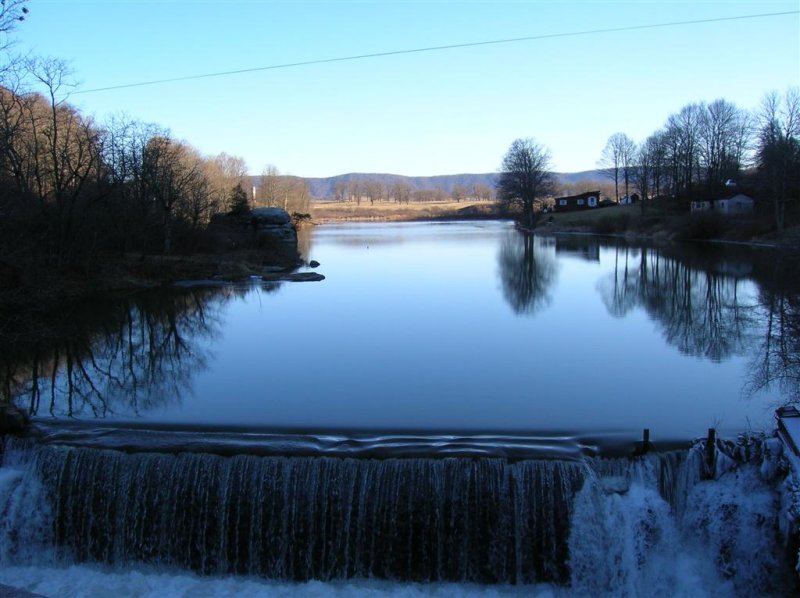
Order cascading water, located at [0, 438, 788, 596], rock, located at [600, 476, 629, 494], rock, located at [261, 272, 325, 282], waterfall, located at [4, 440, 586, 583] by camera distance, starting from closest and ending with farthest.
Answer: cascading water, located at [0, 438, 788, 596] < waterfall, located at [4, 440, 586, 583] < rock, located at [600, 476, 629, 494] < rock, located at [261, 272, 325, 282]

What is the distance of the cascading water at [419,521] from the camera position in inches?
307

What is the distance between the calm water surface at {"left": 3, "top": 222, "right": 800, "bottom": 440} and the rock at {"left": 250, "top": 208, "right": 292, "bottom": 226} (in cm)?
2349

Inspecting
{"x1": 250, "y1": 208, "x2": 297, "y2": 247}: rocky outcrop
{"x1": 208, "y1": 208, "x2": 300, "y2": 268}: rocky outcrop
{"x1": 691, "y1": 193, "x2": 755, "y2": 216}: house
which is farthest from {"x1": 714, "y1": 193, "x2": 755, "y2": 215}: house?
{"x1": 208, "y1": 208, "x2": 300, "y2": 268}: rocky outcrop

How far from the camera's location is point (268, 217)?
52094 millimetres

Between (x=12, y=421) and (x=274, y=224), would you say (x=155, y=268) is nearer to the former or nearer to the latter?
(x=12, y=421)

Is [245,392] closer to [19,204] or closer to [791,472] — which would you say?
[791,472]

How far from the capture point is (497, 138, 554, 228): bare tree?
83625 mm

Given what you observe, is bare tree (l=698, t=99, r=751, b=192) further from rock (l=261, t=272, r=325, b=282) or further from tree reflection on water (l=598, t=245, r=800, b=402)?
rock (l=261, t=272, r=325, b=282)

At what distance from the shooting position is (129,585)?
26.0ft

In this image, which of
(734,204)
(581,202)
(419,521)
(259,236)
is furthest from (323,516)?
(581,202)

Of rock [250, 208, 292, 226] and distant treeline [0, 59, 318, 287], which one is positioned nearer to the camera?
distant treeline [0, 59, 318, 287]

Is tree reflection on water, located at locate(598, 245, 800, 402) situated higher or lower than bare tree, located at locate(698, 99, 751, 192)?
lower

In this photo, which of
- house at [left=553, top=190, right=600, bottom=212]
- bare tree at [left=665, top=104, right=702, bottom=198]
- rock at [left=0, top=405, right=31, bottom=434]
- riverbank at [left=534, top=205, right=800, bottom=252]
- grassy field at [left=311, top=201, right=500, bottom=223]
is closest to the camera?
rock at [left=0, top=405, right=31, bottom=434]

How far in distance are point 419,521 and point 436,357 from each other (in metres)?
6.94
